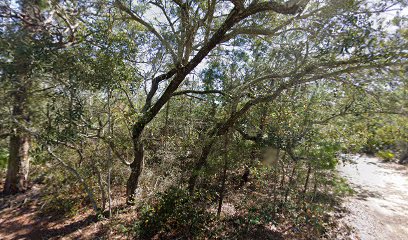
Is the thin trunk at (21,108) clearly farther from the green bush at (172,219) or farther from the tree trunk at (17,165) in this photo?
the green bush at (172,219)

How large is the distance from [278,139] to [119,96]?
3.83 m

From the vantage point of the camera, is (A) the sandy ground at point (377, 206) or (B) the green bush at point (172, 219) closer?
(B) the green bush at point (172, 219)

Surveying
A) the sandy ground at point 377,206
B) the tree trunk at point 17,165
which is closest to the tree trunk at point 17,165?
the tree trunk at point 17,165

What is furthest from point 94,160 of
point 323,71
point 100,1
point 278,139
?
point 323,71

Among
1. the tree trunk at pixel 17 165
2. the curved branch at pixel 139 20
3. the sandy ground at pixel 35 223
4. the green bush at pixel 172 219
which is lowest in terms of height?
the sandy ground at pixel 35 223

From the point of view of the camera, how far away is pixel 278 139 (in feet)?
17.3

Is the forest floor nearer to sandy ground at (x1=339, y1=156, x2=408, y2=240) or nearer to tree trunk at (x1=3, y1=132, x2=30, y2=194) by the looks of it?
sandy ground at (x1=339, y1=156, x2=408, y2=240)

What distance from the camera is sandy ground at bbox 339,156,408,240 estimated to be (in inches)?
257

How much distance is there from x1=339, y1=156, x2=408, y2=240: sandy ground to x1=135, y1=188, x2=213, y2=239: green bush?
382 centimetres

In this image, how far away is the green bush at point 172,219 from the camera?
17.5ft

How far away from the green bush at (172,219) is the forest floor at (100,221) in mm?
679

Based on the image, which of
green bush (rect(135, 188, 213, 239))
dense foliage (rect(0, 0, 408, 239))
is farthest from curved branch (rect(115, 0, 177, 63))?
green bush (rect(135, 188, 213, 239))

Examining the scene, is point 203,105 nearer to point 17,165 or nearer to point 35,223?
point 35,223

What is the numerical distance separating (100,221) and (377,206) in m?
9.65
